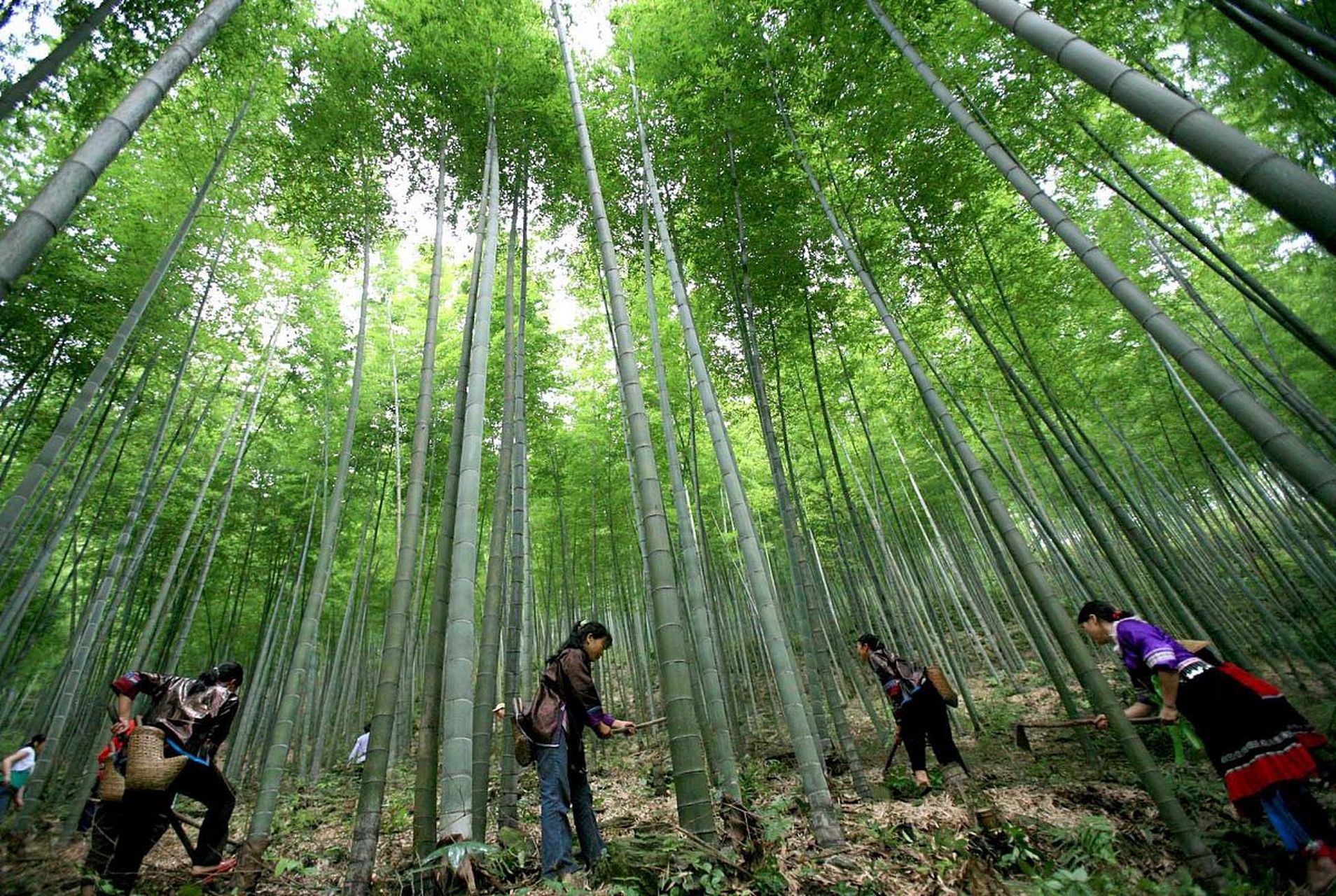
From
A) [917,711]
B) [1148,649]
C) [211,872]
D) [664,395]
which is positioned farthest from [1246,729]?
[211,872]

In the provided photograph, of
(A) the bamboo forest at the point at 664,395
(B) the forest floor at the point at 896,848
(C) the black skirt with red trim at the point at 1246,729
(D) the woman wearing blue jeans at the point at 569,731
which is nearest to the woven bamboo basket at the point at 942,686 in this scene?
(A) the bamboo forest at the point at 664,395

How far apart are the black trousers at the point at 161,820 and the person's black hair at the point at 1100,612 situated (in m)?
4.17

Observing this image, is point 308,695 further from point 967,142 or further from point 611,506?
point 967,142

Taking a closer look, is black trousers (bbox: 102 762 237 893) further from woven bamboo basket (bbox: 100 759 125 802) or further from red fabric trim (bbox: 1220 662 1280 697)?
red fabric trim (bbox: 1220 662 1280 697)

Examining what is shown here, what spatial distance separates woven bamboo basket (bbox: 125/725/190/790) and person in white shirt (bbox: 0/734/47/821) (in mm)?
3607

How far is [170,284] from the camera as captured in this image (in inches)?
204

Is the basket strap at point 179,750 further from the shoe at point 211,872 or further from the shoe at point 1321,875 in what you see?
the shoe at point 1321,875

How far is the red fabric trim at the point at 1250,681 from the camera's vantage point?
215cm

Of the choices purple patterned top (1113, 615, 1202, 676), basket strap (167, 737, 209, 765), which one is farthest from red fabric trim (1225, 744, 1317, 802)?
basket strap (167, 737, 209, 765)

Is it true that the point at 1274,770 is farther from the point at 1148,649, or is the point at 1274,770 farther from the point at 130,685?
the point at 130,685

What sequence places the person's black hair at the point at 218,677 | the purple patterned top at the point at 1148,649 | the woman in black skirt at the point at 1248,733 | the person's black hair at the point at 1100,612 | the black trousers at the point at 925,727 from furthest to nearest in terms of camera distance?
1. the black trousers at the point at 925,727
2. the person's black hair at the point at 218,677
3. the person's black hair at the point at 1100,612
4. the purple patterned top at the point at 1148,649
5. the woman in black skirt at the point at 1248,733

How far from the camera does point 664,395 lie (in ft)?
12.3

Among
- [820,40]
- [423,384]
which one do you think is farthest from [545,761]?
[820,40]

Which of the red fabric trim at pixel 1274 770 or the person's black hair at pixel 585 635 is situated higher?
the person's black hair at pixel 585 635
